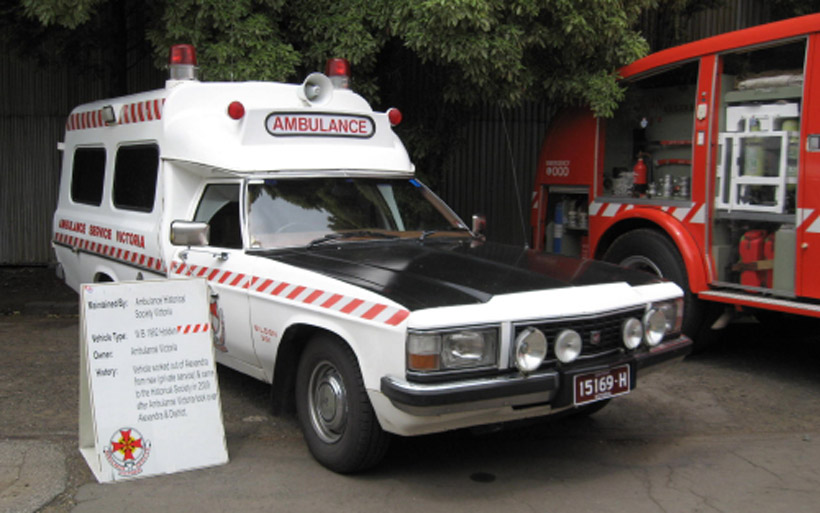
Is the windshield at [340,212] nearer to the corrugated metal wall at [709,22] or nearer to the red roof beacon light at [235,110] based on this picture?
the red roof beacon light at [235,110]

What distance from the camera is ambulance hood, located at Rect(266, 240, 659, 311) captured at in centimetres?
407

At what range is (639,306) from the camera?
4430mm

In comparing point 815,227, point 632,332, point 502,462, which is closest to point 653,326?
point 632,332

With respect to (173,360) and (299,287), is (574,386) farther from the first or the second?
(173,360)

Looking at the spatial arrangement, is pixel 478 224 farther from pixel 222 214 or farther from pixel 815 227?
pixel 815 227

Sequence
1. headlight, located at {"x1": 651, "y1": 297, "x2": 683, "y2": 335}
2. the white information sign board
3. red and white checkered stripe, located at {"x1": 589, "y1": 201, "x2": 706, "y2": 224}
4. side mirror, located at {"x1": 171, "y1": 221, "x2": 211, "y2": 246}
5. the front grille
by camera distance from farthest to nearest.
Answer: red and white checkered stripe, located at {"x1": 589, "y1": 201, "x2": 706, "y2": 224} < side mirror, located at {"x1": 171, "y1": 221, "x2": 211, "y2": 246} < headlight, located at {"x1": 651, "y1": 297, "x2": 683, "y2": 335} < the white information sign board < the front grille

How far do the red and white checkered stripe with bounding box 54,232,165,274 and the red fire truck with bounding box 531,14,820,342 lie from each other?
13.4 feet

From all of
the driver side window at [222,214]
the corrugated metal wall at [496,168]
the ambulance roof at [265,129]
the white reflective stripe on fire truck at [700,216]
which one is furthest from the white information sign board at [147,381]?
the corrugated metal wall at [496,168]

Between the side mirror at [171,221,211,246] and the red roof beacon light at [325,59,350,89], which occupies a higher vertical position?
the red roof beacon light at [325,59,350,89]

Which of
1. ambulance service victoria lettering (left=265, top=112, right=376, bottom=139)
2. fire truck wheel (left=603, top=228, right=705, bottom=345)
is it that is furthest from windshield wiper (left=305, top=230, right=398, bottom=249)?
fire truck wheel (left=603, top=228, right=705, bottom=345)

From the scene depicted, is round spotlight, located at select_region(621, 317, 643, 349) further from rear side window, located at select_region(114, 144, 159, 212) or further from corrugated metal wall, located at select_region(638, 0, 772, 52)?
corrugated metal wall, located at select_region(638, 0, 772, 52)

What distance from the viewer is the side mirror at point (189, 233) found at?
16.2ft

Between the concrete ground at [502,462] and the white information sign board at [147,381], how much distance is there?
0.14 m

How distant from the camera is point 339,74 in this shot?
259 inches
